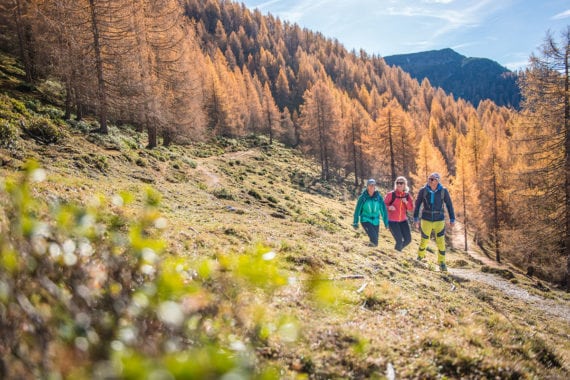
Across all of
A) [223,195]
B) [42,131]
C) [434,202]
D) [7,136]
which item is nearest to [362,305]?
[434,202]

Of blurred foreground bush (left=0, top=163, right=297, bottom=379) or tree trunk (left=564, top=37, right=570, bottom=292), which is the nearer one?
blurred foreground bush (left=0, top=163, right=297, bottom=379)

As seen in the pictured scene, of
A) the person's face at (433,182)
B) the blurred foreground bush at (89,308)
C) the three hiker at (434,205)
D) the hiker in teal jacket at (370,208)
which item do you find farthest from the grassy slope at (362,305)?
the person's face at (433,182)

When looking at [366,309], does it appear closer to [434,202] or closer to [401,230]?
[434,202]

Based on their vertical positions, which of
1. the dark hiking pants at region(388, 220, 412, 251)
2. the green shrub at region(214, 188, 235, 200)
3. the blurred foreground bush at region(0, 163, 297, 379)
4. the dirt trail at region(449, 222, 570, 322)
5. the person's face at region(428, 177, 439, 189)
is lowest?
the dirt trail at region(449, 222, 570, 322)

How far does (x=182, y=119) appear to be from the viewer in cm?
3291

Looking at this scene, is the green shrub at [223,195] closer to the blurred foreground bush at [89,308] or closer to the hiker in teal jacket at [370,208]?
the hiker in teal jacket at [370,208]

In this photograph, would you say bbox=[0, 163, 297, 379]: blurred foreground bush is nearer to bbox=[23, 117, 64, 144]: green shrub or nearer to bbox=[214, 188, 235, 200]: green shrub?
bbox=[23, 117, 64, 144]: green shrub

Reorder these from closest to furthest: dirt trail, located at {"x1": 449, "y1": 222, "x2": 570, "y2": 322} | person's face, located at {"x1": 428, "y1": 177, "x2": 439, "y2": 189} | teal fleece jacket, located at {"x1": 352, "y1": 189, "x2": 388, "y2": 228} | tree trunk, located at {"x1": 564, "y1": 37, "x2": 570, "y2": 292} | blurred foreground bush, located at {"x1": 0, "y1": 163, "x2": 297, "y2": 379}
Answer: blurred foreground bush, located at {"x1": 0, "y1": 163, "x2": 297, "y2": 379} < person's face, located at {"x1": 428, "y1": 177, "x2": 439, "y2": 189} < teal fleece jacket, located at {"x1": 352, "y1": 189, "x2": 388, "y2": 228} < dirt trail, located at {"x1": 449, "y1": 222, "x2": 570, "y2": 322} < tree trunk, located at {"x1": 564, "y1": 37, "x2": 570, "y2": 292}

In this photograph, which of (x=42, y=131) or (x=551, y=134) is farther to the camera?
(x=551, y=134)

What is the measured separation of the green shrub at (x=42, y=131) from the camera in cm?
1430

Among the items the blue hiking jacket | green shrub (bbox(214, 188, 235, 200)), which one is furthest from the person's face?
green shrub (bbox(214, 188, 235, 200))

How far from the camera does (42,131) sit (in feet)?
48.0

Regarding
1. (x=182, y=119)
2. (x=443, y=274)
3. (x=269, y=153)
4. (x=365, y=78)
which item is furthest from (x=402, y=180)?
(x=365, y=78)

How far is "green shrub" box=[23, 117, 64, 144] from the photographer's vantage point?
14297 mm
